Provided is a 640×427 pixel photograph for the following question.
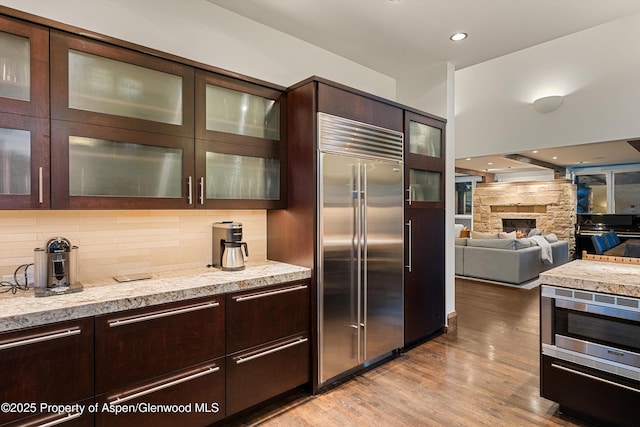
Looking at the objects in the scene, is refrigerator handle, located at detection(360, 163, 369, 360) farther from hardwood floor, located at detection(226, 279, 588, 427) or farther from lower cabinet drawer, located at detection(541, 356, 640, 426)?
lower cabinet drawer, located at detection(541, 356, 640, 426)

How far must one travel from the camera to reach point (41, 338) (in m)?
1.53

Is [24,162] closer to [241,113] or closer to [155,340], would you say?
[155,340]

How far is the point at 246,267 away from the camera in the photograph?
2.61 meters

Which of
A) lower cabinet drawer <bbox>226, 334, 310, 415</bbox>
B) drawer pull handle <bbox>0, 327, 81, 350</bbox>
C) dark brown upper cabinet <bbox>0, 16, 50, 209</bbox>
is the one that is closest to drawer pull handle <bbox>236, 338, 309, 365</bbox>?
lower cabinet drawer <bbox>226, 334, 310, 415</bbox>

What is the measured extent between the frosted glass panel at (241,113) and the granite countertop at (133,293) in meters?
1.02

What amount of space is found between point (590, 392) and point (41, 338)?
2992 millimetres

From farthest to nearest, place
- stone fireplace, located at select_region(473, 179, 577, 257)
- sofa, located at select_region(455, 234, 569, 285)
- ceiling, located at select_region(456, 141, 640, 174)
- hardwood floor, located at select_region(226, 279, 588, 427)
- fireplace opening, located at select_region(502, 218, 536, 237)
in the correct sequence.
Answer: fireplace opening, located at select_region(502, 218, 536, 237) < stone fireplace, located at select_region(473, 179, 577, 257) < ceiling, located at select_region(456, 141, 640, 174) < sofa, located at select_region(455, 234, 569, 285) < hardwood floor, located at select_region(226, 279, 588, 427)

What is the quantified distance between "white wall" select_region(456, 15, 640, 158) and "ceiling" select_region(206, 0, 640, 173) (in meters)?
4.06

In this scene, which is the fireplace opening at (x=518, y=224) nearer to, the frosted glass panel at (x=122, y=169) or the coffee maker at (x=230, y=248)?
the coffee maker at (x=230, y=248)

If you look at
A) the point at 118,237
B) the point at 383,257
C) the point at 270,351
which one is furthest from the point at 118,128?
the point at 383,257

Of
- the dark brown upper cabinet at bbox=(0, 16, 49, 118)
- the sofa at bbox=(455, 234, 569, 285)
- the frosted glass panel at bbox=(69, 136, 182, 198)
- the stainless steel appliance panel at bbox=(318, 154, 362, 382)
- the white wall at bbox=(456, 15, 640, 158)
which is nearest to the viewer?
the dark brown upper cabinet at bbox=(0, 16, 49, 118)

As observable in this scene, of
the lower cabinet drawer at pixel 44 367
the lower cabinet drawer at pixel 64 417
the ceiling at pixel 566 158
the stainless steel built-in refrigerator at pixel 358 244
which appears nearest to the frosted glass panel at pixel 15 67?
the lower cabinet drawer at pixel 44 367

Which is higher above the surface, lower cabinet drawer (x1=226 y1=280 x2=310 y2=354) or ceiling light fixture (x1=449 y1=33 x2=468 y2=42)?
ceiling light fixture (x1=449 y1=33 x2=468 y2=42)

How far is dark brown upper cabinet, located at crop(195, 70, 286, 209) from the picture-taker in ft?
7.73
